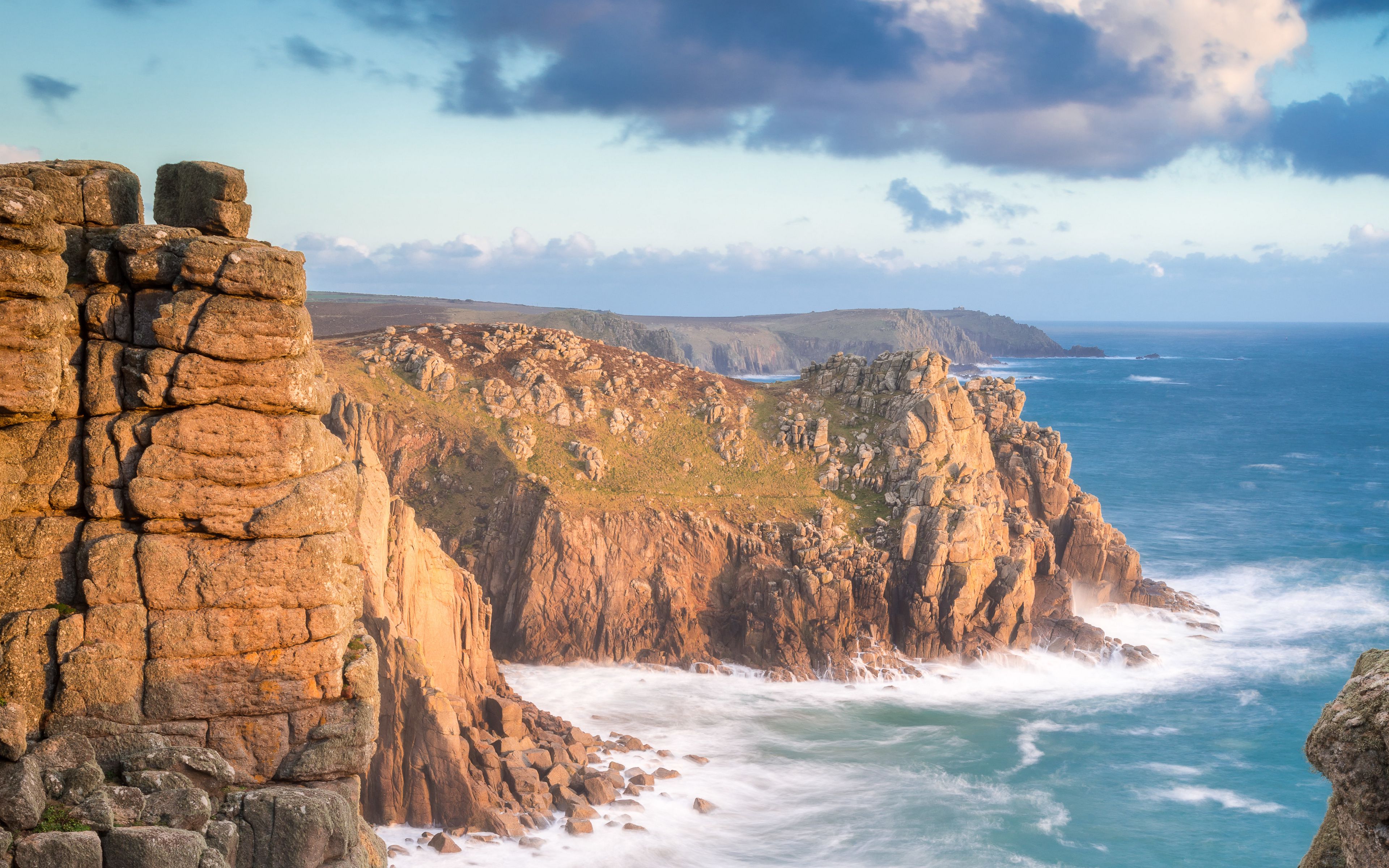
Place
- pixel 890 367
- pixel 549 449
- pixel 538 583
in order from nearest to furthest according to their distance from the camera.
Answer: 1. pixel 538 583
2. pixel 549 449
3. pixel 890 367

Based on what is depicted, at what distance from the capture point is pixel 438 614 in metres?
44.4

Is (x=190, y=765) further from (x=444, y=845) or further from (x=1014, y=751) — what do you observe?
(x=1014, y=751)

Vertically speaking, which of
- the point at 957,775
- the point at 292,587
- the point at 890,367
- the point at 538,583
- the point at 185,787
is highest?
the point at 890,367

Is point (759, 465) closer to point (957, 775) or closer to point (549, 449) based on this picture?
point (549, 449)

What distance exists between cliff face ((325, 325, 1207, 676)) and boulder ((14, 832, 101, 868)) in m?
46.0

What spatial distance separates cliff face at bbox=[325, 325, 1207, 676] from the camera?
201ft

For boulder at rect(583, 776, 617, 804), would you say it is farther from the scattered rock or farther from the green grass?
the green grass

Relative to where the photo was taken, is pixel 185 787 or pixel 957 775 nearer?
pixel 185 787

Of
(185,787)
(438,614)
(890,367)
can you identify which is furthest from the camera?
(890,367)

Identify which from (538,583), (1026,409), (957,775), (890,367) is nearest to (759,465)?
(890,367)

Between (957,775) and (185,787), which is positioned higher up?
(185,787)

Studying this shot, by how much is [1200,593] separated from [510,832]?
62802 mm

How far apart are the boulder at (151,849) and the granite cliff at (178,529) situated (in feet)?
1.31

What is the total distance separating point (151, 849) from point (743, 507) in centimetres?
5237
